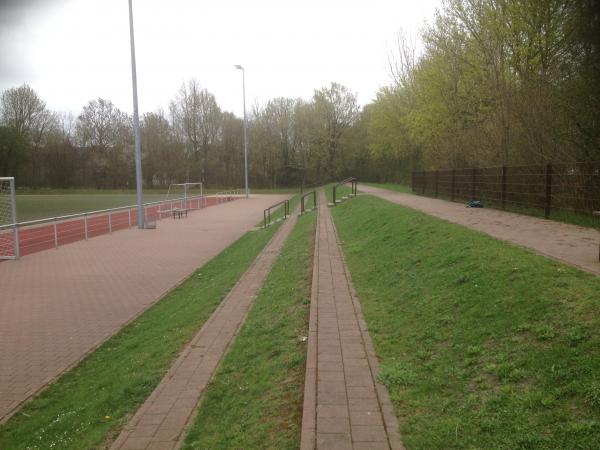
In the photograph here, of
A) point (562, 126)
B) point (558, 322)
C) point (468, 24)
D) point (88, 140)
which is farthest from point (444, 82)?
point (88, 140)

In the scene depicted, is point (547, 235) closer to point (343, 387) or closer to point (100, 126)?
point (343, 387)

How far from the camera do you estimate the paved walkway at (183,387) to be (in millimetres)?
3812

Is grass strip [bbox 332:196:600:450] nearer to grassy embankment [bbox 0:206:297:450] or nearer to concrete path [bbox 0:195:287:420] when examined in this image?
grassy embankment [bbox 0:206:297:450]

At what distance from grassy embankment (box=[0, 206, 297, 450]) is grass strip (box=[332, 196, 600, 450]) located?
8.03ft

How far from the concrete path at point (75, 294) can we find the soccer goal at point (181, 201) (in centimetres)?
1190

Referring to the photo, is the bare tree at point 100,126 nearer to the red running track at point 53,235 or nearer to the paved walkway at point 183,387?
the red running track at point 53,235

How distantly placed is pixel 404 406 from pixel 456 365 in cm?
72

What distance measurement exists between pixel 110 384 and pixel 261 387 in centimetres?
201

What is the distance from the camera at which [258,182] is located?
68500 mm

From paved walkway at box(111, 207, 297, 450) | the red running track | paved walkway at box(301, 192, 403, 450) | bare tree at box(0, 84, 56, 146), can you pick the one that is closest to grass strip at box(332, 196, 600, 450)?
paved walkway at box(301, 192, 403, 450)

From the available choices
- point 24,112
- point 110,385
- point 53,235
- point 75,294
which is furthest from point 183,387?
point 24,112

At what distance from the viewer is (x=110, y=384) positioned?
540 cm

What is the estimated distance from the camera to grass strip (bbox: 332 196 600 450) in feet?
10.0

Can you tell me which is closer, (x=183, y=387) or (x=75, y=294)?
(x=183, y=387)
